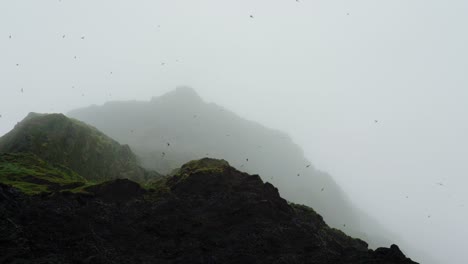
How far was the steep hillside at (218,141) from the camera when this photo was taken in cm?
13688

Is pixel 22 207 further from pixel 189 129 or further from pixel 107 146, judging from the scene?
pixel 189 129

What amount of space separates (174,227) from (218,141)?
428 ft

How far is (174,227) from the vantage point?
26344 millimetres

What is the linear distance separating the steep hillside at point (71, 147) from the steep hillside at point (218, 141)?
54009 millimetres

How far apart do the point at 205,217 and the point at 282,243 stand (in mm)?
6224

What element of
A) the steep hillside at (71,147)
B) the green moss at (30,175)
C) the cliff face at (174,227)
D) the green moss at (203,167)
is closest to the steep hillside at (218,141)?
the steep hillside at (71,147)

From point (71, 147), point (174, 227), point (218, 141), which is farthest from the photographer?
point (218, 141)

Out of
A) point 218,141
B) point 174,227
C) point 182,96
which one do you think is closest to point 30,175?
point 174,227

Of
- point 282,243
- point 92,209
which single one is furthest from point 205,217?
point 92,209

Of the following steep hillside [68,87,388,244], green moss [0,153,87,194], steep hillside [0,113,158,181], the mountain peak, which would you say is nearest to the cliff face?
green moss [0,153,87,194]

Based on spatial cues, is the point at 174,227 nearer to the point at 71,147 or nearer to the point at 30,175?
the point at 30,175

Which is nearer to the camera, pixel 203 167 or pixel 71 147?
pixel 203 167

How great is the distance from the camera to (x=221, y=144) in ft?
509

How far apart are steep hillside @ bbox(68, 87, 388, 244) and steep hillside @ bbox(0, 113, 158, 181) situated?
54009mm
